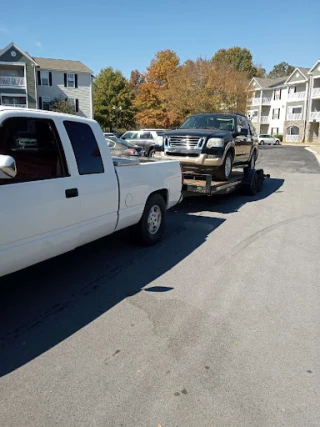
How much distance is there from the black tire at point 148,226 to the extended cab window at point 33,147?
1.99 meters

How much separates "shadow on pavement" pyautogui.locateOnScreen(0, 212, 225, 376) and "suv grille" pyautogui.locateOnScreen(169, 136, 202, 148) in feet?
10.1

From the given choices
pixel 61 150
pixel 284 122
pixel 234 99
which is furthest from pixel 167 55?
pixel 61 150

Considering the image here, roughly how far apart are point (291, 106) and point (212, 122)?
170ft

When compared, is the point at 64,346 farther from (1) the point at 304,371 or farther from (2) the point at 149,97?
(2) the point at 149,97

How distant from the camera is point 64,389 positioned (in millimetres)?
2670

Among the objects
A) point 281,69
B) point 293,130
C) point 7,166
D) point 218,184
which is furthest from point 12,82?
point 281,69

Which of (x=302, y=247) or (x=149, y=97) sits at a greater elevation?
(x=149, y=97)

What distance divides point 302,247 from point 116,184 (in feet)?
11.7

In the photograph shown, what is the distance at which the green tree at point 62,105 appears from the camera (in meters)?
37.8

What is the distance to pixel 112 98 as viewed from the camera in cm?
5472

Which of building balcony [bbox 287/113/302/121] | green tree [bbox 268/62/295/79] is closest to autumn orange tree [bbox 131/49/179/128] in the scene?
building balcony [bbox 287/113/302/121]

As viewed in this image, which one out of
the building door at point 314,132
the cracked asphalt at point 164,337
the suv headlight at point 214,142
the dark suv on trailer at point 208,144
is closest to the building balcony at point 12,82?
the dark suv on trailer at point 208,144

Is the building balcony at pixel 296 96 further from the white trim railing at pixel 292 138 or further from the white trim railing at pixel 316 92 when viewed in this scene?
the white trim railing at pixel 292 138

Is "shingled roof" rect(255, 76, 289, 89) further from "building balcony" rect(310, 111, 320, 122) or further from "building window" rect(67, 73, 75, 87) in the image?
"building window" rect(67, 73, 75, 87)
